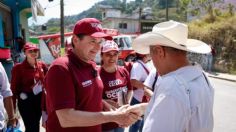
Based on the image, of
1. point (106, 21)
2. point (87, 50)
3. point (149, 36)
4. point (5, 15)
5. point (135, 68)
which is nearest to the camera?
point (149, 36)

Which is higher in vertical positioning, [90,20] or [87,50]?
[90,20]

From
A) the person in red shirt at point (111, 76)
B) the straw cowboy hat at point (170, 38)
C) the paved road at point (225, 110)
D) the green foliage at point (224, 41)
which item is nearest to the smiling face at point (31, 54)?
the person in red shirt at point (111, 76)

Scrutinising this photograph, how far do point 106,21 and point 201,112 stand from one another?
6297 cm

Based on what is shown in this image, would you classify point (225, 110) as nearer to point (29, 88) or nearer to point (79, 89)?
point (29, 88)

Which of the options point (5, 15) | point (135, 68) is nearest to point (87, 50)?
point (135, 68)

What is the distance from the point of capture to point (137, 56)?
Result: 16.8 ft

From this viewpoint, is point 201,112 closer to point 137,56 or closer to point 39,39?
point 137,56

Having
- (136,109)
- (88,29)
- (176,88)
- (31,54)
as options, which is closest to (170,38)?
(176,88)

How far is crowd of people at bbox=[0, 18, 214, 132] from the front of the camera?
1797 mm

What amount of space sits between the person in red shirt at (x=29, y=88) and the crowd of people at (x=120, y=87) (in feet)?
3.99

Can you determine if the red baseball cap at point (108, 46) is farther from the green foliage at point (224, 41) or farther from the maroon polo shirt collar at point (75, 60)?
the green foliage at point (224, 41)

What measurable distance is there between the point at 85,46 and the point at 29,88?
268 cm

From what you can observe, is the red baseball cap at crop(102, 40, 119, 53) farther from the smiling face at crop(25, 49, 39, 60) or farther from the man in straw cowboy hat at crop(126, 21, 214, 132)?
the man in straw cowboy hat at crop(126, 21, 214, 132)

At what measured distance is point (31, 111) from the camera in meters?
5.15
